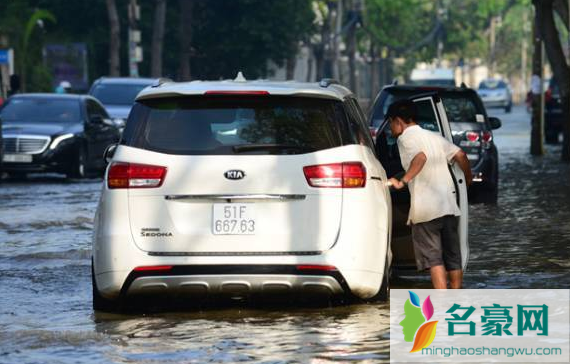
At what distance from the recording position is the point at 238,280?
10172 mm

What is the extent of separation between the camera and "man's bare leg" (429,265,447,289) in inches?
440

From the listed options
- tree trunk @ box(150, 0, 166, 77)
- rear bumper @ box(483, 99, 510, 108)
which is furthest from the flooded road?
rear bumper @ box(483, 99, 510, 108)

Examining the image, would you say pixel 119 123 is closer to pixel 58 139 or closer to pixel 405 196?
pixel 58 139

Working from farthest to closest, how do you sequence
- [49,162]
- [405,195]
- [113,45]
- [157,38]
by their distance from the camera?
[157,38] < [113,45] < [49,162] < [405,195]

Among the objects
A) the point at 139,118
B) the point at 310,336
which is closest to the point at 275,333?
the point at 310,336

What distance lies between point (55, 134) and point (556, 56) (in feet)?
33.4

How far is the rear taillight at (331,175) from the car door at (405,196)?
45.6 inches

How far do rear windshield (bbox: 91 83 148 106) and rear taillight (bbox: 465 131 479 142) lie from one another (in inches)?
558

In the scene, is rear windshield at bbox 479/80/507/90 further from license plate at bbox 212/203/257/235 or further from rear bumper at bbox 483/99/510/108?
license plate at bbox 212/203/257/235

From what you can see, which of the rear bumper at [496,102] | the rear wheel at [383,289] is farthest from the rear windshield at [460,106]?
the rear bumper at [496,102]

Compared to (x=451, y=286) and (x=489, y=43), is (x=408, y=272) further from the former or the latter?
(x=489, y=43)

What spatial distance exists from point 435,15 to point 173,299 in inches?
4550

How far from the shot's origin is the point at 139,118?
34.6 ft

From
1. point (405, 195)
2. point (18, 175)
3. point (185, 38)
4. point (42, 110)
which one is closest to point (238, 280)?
point (405, 195)
